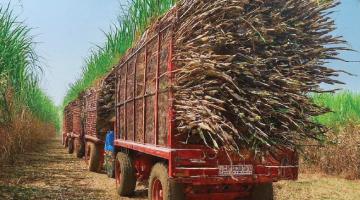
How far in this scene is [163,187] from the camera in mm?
5410

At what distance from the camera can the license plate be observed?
5230 mm

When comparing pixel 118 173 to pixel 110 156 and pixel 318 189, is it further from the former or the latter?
pixel 318 189

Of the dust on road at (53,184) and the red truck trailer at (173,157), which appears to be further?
the dust on road at (53,184)

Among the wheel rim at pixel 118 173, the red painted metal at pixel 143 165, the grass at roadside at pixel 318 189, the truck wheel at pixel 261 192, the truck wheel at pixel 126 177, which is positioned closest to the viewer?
the truck wheel at pixel 261 192

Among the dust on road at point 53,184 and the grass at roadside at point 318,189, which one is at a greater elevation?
the dust on road at point 53,184

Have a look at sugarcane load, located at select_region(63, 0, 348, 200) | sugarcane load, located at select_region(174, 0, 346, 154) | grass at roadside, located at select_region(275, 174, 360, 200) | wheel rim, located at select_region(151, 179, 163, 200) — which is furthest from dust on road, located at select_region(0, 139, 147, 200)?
sugarcane load, located at select_region(174, 0, 346, 154)

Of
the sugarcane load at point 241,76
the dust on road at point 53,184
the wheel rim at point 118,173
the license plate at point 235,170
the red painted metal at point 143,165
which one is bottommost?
the dust on road at point 53,184

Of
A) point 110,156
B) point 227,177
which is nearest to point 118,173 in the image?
point 110,156

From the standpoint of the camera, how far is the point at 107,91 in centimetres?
1125

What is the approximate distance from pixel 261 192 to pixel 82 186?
166 inches

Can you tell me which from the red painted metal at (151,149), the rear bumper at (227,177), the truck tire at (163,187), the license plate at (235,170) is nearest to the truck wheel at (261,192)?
the rear bumper at (227,177)

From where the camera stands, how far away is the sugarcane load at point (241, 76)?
509 centimetres

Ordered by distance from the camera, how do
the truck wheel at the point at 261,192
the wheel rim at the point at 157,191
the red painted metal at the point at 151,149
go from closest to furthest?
the red painted metal at the point at 151,149 → the wheel rim at the point at 157,191 → the truck wheel at the point at 261,192

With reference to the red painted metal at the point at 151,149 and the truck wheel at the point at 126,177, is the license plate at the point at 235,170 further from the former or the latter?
the truck wheel at the point at 126,177
